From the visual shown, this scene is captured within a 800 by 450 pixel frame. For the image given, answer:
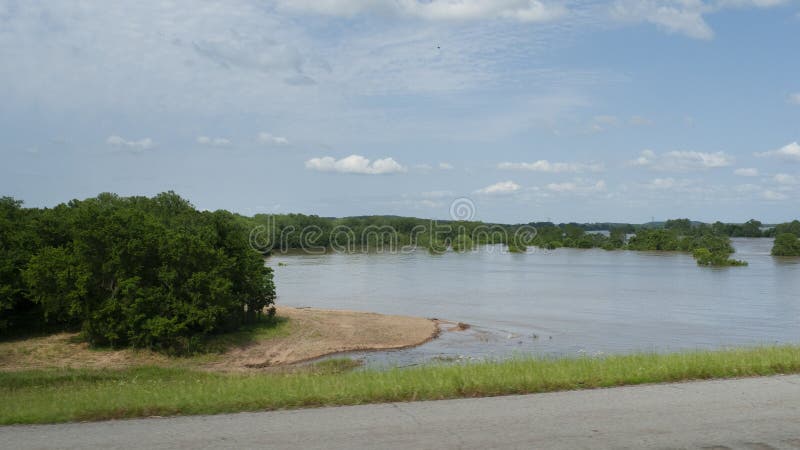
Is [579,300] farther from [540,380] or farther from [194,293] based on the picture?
[540,380]

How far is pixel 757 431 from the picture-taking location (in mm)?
7145

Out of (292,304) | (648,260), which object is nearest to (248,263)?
(292,304)

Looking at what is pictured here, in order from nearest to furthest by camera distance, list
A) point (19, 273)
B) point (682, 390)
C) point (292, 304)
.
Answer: point (682, 390), point (19, 273), point (292, 304)

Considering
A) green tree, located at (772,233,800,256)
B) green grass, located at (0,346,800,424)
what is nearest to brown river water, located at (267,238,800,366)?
green grass, located at (0,346,800,424)

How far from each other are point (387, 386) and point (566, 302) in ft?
167

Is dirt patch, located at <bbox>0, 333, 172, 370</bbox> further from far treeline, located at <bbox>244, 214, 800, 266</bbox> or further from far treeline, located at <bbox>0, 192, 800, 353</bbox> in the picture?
far treeline, located at <bbox>244, 214, 800, 266</bbox>

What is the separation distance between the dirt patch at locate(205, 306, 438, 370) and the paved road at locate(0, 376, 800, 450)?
24.8 metres

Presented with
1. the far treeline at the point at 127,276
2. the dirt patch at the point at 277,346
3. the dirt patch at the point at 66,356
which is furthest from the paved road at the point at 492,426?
the far treeline at the point at 127,276

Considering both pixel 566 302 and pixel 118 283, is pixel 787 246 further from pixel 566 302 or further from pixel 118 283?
pixel 118 283

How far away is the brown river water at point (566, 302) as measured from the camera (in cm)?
3666

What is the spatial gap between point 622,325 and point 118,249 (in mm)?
29767

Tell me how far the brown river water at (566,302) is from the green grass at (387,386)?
4.73 m

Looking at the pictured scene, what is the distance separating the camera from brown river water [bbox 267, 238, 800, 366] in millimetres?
36656

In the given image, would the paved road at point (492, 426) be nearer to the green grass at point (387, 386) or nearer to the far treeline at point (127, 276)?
the green grass at point (387, 386)
